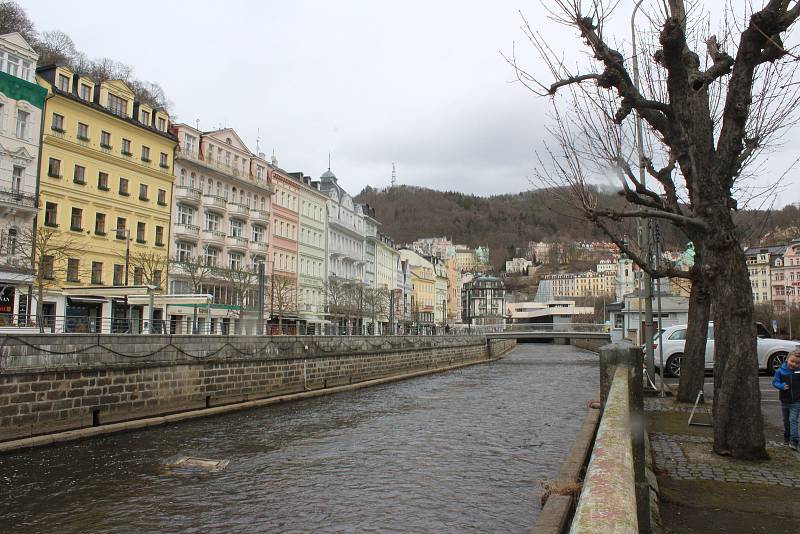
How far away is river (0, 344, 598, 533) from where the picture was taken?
846 cm

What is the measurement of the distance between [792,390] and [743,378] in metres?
2.02

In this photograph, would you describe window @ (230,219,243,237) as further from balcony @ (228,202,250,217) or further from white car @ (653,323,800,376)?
white car @ (653,323,800,376)

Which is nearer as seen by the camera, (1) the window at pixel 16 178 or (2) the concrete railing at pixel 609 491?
(2) the concrete railing at pixel 609 491

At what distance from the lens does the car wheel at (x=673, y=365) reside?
23.5m

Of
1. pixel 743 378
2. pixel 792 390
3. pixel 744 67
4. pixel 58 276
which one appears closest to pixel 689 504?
pixel 743 378

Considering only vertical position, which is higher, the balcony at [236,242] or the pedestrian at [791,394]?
the balcony at [236,242]

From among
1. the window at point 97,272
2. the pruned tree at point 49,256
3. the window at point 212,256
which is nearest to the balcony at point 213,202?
the window at point 212,256

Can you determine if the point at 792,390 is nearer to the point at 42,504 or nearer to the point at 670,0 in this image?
the point at 670,0

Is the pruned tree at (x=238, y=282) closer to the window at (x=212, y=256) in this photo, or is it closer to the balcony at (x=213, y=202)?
the window at (x=212, y=256)

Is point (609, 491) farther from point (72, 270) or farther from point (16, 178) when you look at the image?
point (72, 270)

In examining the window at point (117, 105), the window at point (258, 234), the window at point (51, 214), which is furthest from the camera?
the window at point (258, 234)

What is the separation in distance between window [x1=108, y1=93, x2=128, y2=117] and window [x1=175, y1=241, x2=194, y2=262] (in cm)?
1038

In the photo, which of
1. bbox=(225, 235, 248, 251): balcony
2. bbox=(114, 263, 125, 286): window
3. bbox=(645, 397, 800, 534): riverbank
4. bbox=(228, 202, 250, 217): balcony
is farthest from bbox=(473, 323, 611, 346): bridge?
bbox=(645, 397, 800, 534): riverbank

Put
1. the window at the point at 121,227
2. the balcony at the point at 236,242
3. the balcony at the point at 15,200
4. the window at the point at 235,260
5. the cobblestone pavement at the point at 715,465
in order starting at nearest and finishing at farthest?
the cobblestone pavement at the point at 715,465, the balcony at the point at 15,200, the window at the point at 121,227, the balcony at the point at 236,242, the window at the point at 235,260
